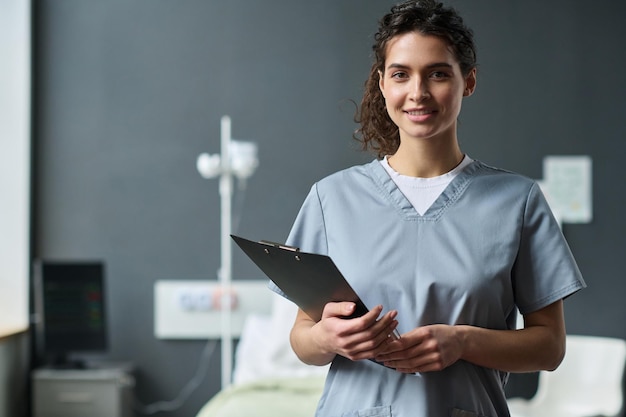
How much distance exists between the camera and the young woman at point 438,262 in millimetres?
1365

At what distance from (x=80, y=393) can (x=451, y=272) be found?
3242mm

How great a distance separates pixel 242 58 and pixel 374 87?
3.09m

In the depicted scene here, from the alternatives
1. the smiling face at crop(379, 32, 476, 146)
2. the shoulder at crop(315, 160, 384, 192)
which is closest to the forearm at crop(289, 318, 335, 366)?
the shoulder at crop(315, 160, 384, 192)

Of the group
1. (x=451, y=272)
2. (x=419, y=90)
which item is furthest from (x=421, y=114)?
(x=451, y=272)

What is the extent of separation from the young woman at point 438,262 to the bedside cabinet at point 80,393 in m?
2.95

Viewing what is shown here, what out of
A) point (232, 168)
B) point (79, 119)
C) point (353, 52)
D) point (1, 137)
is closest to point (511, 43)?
point (353, 52)

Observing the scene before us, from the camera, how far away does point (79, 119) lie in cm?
461

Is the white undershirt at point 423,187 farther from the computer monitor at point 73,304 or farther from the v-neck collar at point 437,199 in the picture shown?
the computer monitor at point 73,304

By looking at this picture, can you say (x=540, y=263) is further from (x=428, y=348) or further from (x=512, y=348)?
(x=428, y=348)

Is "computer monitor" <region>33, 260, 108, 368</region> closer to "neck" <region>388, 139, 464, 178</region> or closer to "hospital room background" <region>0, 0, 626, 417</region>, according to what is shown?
"hospital room background" <region>0, 0, 626, 417</region>

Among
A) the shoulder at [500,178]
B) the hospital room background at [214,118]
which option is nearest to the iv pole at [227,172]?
the hospital room background at [214,118]

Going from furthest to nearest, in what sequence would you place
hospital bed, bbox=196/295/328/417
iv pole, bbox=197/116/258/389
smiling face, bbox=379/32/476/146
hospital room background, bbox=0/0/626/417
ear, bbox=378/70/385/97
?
1. hospital room background, bbox=0/0/626/417
2. iv pole, bbox=197/116/258/389
3. hospital bed, bbox=196/295/328/417
4. ear, bbox=378/70/385/97
5. smiling face, bbox=379/32/476/146

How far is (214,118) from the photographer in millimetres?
4582

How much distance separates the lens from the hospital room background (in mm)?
4473
